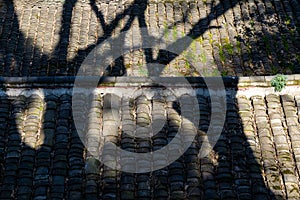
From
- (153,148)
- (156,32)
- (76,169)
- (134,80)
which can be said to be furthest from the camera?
(156,32)

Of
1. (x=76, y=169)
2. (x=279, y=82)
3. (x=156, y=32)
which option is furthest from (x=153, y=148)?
(x=156, y=32)

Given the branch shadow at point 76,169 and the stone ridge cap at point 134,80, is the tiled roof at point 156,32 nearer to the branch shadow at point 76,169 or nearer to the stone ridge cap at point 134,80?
the stone ridge cap at point 134,80

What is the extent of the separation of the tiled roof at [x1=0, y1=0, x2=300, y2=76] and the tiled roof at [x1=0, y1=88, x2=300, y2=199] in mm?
3328

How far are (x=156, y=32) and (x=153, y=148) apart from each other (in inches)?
221

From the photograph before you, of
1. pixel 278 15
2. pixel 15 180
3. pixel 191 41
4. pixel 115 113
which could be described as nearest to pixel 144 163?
pixel 115 113

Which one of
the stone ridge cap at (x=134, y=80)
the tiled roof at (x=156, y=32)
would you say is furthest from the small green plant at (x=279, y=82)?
the tiled roof at (x=156, y=32)

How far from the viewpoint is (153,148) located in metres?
8.77

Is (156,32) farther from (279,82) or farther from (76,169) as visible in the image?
(76,169)

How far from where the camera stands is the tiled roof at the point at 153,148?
822 centimetres

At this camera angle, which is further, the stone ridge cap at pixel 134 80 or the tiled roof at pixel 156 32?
the tiled roof at pixel 156 32

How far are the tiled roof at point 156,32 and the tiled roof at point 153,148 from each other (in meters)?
3.33

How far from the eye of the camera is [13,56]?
13.2m

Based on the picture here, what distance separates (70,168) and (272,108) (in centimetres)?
381

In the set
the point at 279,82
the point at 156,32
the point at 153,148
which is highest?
the point at 156,32
